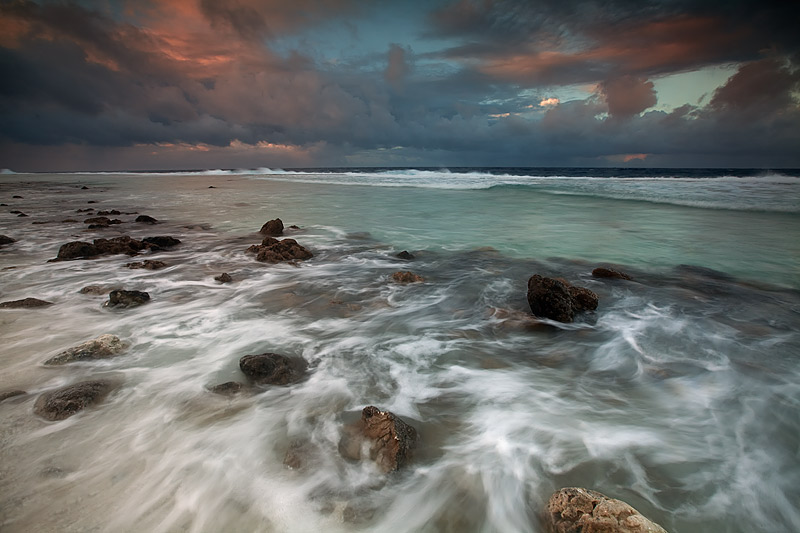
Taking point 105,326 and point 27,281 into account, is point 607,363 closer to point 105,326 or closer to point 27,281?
point 105,326

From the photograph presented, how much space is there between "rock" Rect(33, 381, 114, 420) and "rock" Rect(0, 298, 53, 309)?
2.67 meters

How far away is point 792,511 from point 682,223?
39.7 feet

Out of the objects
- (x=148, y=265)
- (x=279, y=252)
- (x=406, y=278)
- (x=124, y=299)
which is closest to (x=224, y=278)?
(x=124, y=299)

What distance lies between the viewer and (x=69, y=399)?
2.71 meters

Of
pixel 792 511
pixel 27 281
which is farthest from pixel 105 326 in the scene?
pixel 792 511

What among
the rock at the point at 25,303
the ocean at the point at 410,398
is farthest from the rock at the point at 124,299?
the rock at the point at 25,303

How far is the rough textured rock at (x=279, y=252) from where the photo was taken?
23.4ft

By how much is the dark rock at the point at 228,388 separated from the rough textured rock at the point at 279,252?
424cm

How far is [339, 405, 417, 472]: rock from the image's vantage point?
7.34ft

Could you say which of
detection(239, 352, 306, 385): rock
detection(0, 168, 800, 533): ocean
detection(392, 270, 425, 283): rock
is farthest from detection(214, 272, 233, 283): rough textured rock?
detection(239, 352, 306, 385): rock

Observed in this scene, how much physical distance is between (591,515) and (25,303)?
21.0ft

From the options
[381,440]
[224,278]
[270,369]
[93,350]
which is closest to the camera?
[381,440]

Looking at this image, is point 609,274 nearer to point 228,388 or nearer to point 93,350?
point 228,388

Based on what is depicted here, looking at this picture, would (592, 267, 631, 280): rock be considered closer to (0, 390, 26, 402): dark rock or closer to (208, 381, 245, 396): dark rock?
(208, 381, 245, 396): dark rock
